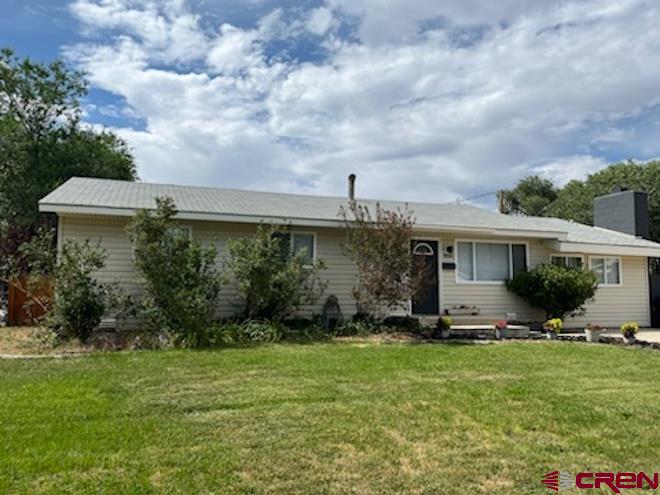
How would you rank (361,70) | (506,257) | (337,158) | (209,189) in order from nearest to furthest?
(361,70)
(506,257)
(209,189)
(337,158)

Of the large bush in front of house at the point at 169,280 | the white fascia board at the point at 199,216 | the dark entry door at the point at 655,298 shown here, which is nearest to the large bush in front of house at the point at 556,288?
the dark entry door at the point at 655,298

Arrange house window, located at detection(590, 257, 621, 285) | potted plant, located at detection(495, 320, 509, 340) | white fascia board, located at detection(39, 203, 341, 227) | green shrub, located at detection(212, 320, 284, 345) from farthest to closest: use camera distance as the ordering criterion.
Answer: house window, located at detection(590, 257, 621, 285)
potted plant, located at detection(495, 320, 509, 340)
white fascia board, located at detection(39, 203, 341, 227)
green shrub, located at detection(212, 320, 284, 345)

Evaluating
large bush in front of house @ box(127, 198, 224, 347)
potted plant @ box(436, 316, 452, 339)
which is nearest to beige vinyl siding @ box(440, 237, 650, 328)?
potted plant @ box(436, 316, 452, 339)

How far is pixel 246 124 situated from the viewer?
1581cm

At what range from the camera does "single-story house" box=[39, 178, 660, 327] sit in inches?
438

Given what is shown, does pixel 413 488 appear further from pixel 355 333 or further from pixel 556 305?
pixel 556 305

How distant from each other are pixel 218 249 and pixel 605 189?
1250 inches

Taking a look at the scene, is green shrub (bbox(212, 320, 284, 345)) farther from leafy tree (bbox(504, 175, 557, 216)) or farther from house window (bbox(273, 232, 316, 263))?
leafy tree (bbox(504, 175, 557, 216))

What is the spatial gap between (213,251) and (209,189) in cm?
559

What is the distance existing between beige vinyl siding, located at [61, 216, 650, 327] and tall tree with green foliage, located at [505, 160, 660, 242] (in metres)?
18.3

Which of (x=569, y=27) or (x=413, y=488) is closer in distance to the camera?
(x=413, y=488)

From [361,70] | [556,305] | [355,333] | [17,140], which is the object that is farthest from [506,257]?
[17,140]

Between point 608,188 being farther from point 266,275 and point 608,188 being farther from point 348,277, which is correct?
point 266,275

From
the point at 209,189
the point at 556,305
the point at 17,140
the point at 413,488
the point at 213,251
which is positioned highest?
the point at 17,140
